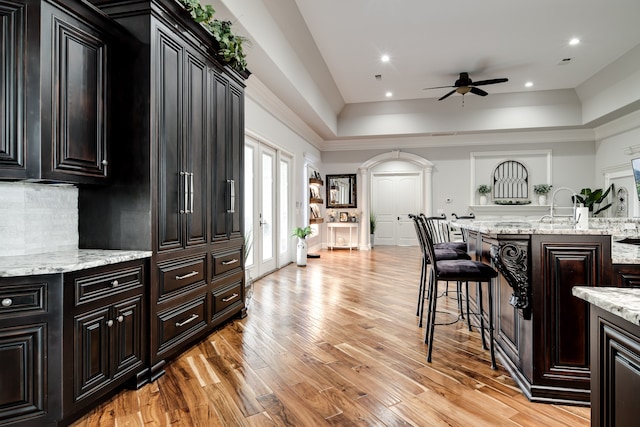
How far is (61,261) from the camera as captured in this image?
5.94 feet

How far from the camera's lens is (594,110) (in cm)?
751

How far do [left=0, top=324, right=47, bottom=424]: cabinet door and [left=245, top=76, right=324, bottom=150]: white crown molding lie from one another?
4031mm

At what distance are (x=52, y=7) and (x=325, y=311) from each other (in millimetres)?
3268

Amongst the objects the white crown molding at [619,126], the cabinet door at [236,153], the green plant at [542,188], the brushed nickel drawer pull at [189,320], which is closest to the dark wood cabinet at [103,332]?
the brushed nickel drawer pull at [189,320]

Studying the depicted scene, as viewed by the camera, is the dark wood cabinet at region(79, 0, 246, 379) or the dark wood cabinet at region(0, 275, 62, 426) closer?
the dark wood cabinet at region(0, 275, 62, 426)

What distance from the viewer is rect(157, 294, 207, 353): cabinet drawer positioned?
7.72 feet

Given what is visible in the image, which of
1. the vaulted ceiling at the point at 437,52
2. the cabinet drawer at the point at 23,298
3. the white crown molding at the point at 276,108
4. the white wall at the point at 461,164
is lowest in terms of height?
the cabinet drawer at the point at 23,298

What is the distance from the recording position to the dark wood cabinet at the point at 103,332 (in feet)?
5.72

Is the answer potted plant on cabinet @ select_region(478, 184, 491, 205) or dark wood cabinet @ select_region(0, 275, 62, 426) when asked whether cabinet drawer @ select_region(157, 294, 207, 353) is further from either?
potted plant on cabinet @ select_region(478, 184, 491, 205)

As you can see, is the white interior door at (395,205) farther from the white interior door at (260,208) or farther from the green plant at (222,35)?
the green plant at (222,35)

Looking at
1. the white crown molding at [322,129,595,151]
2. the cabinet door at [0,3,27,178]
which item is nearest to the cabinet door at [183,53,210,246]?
the cabinet door at [0,3,27,178]

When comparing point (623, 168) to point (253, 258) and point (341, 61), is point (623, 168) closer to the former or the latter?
point (341, 61)

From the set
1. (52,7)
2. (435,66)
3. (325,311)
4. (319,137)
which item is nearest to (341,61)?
(435,66)

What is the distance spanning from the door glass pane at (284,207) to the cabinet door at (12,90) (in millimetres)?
4941
